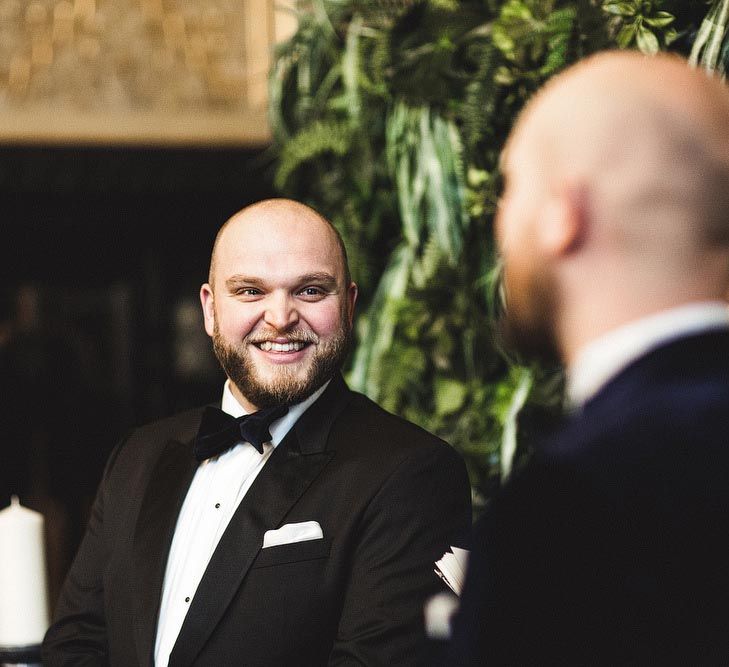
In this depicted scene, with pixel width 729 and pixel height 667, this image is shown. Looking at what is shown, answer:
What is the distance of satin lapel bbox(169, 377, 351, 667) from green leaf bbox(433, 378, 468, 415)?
1.50 m

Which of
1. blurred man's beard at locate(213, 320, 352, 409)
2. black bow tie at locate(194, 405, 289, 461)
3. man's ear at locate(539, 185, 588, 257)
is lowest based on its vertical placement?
black bow tie at locate(194, 405, 289, 461)

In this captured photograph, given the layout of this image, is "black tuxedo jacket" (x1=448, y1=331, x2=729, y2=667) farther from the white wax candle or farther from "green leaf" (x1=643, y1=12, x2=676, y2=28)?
"green leaf" (x1=643, y1=12, x2=676, y2=28)

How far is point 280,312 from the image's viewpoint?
1.84 m

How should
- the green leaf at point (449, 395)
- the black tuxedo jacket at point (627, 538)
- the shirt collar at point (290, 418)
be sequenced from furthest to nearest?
the green leaf at point (449, 395) → the shirt collar at point (290, 418) → the black tuxedo jacket at point (627, 538)

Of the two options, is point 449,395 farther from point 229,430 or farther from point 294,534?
point 294,534

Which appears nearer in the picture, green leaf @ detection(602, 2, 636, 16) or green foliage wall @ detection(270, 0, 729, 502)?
green leaf @ detection(602, 2, 636, 16)

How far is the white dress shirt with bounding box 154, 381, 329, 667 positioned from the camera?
1802 millimetres

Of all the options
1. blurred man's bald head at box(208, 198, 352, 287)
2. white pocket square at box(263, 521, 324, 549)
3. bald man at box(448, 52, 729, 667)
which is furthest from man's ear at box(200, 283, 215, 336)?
bald man at box(448, 52, 729, 667)

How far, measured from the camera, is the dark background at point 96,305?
4.75 m

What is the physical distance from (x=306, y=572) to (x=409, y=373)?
1.78 meters

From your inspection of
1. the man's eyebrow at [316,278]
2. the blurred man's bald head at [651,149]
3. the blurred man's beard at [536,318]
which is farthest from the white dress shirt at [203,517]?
the blurred man's bald head at [651,149]

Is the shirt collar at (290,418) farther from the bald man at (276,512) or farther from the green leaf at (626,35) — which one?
the green leaf at (626,35)

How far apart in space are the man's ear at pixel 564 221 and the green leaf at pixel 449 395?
8.20ft

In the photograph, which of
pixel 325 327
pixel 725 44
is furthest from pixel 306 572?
pixel 725 44
